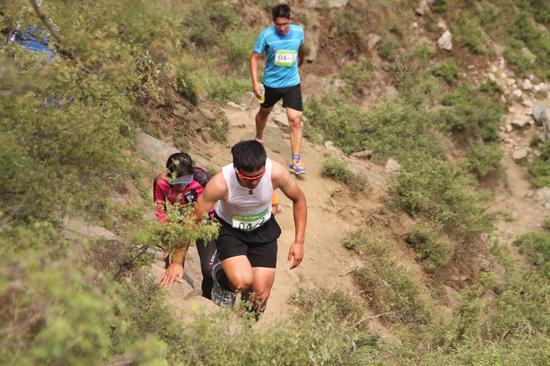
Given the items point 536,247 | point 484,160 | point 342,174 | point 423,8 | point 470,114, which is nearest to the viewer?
point 342,174

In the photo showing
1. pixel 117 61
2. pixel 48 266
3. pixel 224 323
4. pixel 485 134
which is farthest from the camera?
pixel 485 134

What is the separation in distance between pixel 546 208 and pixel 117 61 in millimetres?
9571

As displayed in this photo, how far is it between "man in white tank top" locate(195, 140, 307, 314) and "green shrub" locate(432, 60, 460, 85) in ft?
31.9

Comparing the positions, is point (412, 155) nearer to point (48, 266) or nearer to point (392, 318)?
point (392, 318)

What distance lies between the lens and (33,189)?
3008mm

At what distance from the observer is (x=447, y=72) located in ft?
43.8

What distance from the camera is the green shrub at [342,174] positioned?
8.33 m

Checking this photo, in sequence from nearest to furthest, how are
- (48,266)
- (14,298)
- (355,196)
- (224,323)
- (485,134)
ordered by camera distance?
(48,266)
(14,298)
(224,323)
(355,196)
(485,134)

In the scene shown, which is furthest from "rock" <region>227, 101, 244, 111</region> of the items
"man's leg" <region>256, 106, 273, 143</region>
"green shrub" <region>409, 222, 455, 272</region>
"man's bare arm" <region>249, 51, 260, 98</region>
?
"green shrub" <region>409, 222, 455, 272</region>

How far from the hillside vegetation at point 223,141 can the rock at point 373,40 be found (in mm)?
Answer: 104

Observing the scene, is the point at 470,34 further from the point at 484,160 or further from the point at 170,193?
the point at 170,193

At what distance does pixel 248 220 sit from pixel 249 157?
56 centimetres

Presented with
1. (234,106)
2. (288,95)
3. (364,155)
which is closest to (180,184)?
(288,95)

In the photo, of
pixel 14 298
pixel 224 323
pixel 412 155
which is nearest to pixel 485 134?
pixel 412 155
